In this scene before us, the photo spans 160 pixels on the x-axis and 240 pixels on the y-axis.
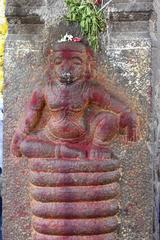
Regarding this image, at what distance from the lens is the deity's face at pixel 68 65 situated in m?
2.72

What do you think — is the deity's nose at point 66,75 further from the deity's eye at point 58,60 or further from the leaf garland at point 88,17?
the leaf garland at point 88,17

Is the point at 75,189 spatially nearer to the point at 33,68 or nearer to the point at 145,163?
the point at 145,163

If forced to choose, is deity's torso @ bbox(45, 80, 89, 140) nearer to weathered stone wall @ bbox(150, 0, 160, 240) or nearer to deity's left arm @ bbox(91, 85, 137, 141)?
deity's left arm @ bbox(91, 85, 137, 141)

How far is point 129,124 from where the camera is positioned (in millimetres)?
2814

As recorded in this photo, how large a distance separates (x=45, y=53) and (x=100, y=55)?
0.85ft

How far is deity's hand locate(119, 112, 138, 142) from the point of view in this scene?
2.80 metres

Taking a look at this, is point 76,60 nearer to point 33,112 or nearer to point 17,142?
point 33,112

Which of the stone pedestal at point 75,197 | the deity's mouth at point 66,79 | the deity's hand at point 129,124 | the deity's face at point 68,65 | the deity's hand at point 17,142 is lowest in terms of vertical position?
the stone pedestal at point 75,197

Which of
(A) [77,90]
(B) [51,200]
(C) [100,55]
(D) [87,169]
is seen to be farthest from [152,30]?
(B) [51,200]

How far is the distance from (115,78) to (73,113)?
0.26 meters

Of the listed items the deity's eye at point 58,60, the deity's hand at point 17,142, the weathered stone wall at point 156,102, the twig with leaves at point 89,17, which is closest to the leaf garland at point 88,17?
the twig with leaves at point 89,17

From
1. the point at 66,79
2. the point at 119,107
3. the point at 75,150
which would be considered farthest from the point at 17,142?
the point at 119,107

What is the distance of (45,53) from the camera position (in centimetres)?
286

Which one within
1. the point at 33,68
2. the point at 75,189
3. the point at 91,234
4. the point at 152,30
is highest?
the point at 152,30
